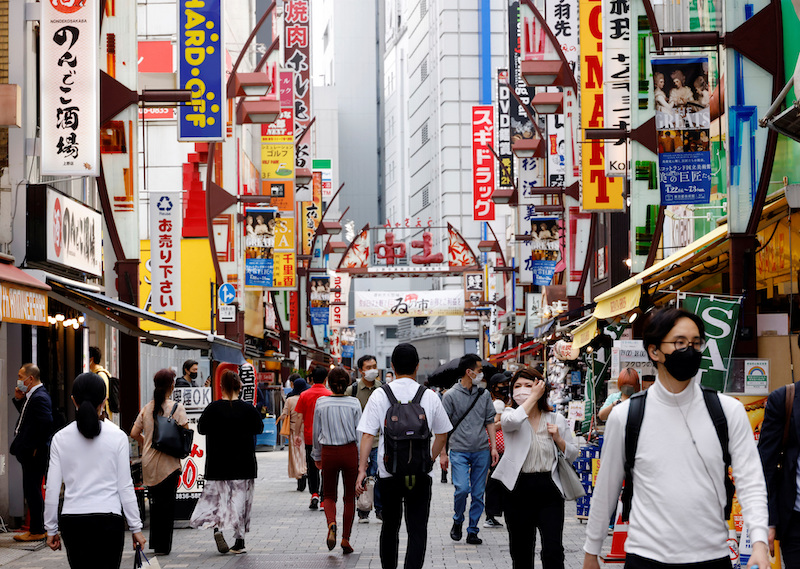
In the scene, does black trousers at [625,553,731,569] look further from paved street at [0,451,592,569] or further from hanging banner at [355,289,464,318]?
hanging banner at [355,289,464,318]

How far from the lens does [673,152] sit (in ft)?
44.1

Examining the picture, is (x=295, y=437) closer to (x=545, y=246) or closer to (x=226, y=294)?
(x=226, y=294)

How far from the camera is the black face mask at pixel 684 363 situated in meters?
4.52

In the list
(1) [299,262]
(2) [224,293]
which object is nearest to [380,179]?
(1) [299,262]

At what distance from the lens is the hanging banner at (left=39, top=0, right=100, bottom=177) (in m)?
14.5

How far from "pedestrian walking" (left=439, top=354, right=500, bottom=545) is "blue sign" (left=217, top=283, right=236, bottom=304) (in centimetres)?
1436

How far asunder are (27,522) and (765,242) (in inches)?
362

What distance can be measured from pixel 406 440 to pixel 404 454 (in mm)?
104

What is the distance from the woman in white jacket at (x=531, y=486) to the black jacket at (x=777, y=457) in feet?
7.01

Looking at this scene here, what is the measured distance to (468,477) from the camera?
12586 millimetres

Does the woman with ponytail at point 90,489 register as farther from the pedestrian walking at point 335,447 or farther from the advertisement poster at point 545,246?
the advertisement poster at point 545,246

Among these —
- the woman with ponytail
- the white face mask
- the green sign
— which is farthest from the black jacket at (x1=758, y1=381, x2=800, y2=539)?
the green sign

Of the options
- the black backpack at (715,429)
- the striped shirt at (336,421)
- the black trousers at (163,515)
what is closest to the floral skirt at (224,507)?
the black trousers at (163,515)

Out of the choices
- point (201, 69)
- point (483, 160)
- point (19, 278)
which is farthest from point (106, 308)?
point (483, 160)
